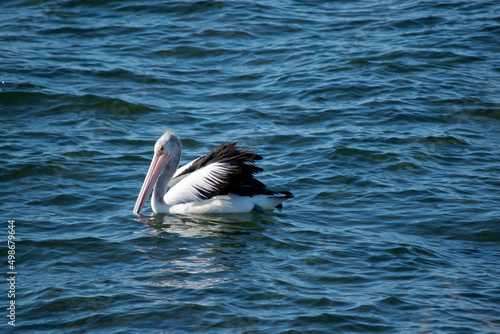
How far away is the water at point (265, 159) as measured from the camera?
5117 millimetres

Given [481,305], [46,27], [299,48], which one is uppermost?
[46,27]

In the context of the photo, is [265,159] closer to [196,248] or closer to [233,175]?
[233,175]

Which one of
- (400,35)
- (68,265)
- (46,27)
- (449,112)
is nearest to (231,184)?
(68,265)

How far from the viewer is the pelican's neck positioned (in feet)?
23.7

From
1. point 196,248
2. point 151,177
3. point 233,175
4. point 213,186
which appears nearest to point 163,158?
point 151,177

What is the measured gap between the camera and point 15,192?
7.32 meters

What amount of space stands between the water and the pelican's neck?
0.17m

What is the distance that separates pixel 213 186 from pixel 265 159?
1.74 metres

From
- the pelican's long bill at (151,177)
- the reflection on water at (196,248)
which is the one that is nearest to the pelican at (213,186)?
the pelican's long bill at (151,177)

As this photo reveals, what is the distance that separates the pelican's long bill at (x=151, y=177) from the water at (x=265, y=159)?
0.20 metres

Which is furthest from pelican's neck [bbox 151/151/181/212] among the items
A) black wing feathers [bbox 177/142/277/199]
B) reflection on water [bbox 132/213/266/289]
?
black wing feathers [bbox 177/142/277/199]

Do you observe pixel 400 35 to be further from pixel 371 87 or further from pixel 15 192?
pixel 15 192

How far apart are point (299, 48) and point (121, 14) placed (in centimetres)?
468

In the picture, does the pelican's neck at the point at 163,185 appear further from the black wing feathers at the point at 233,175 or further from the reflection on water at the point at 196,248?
the black wing feathers at the point at 233,175
